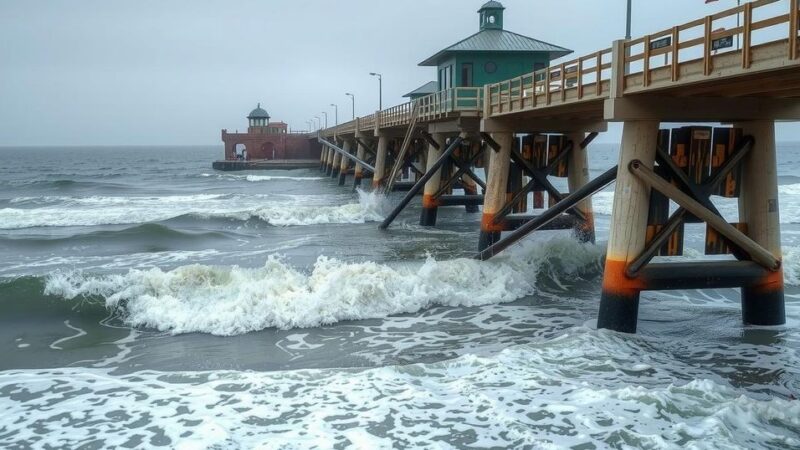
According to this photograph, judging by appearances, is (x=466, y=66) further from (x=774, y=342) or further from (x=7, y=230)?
(x=7, y=230)

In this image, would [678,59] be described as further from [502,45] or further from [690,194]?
[502,45]

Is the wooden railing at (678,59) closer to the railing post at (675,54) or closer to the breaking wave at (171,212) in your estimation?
the railing post at (675,54)

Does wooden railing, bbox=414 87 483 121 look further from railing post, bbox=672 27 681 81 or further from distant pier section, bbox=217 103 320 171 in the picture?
distant pier section, bbox=217 103 320 171

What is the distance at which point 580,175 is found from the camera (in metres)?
19.2

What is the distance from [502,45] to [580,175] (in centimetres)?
769

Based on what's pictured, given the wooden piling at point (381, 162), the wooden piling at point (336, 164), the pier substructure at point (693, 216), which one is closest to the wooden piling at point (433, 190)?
the wooden piling at point (381, 162)

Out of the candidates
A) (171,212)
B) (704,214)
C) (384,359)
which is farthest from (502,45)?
(171,212)

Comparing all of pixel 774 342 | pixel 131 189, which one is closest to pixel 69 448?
pixel 774 342

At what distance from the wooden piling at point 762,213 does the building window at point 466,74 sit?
13.9m

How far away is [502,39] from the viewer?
25734 millimetres

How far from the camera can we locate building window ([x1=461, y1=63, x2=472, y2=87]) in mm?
25141

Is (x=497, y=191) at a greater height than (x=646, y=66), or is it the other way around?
(x=646, y=66)

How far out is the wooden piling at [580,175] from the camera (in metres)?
19.0

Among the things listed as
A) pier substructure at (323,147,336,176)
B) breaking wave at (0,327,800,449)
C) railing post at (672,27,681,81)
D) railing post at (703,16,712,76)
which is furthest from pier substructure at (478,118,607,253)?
pier substructure at (323,147,336,176)
